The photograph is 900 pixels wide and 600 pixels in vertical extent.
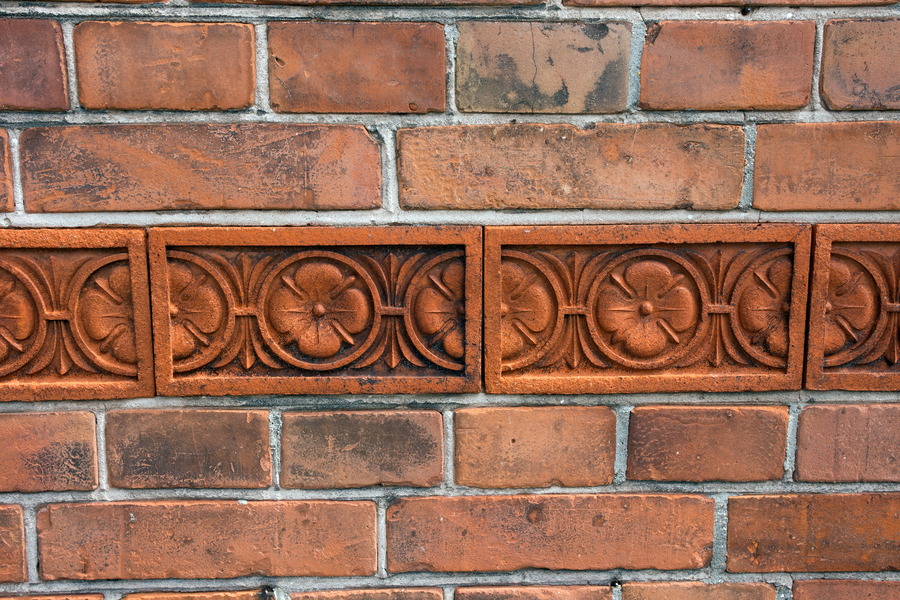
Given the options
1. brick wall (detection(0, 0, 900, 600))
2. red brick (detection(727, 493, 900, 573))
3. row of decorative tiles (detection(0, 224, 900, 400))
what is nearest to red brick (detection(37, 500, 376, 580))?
brick wall (detection(0, 0, 900, 600))

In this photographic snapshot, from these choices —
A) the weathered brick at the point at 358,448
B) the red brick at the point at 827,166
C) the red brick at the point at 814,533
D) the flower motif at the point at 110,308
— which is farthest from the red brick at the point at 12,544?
the red brick at the point at 827,166

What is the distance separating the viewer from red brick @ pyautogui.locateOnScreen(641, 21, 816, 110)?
779 mm

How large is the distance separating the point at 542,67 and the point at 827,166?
422 mm

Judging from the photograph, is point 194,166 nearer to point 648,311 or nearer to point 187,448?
point 187,448

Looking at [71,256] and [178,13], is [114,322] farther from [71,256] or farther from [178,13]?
[178,13]

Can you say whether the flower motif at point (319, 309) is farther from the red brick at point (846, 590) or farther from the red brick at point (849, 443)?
the red brick at point (846, 590)

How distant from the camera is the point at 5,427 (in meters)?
0.82

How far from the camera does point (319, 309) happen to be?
82 cm

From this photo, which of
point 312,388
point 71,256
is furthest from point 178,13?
point 312,388

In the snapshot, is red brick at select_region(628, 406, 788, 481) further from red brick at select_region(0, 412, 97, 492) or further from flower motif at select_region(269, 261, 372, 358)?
red brick at select_region(0, 412, 97, 492)

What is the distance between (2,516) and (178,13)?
76 cm

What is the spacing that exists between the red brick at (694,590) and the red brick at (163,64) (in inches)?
36.2

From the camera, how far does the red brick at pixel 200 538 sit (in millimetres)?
834

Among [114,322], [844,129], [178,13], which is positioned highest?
[178,13]
